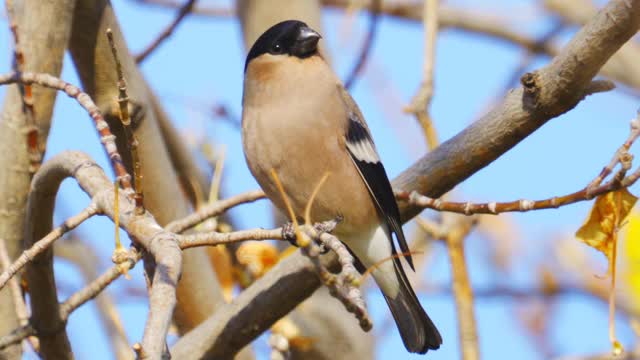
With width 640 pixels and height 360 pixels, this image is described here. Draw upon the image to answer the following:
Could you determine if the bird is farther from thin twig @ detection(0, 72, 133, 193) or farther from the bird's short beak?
thin twig @ detection(0, 72, 133, 193)

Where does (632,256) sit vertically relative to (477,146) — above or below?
below

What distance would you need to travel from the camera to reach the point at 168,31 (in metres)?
4.29

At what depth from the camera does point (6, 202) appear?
139 inches

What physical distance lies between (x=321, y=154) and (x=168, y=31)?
1006 mm

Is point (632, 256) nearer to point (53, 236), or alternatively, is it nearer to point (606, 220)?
point (606, 220)

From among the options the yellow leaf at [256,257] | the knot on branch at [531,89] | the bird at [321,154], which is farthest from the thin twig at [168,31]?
the knot on branch at [531,89]

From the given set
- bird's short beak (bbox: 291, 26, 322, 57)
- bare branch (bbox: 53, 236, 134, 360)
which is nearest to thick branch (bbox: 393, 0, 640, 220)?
bird's short beak (bbox: 291, 26, 322, 57)

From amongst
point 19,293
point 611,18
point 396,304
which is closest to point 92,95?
point 19,293

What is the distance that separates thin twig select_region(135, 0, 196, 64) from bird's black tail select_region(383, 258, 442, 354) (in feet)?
4.44

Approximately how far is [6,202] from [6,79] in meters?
0.62

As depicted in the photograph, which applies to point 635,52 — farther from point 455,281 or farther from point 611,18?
point 611,18

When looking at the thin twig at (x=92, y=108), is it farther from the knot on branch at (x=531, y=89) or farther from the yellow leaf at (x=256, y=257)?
the yellow leaf at (x=256, y=257)

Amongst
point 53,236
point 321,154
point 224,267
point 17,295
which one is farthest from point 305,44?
point 53,236

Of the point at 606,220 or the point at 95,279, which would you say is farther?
the point at 95,279
